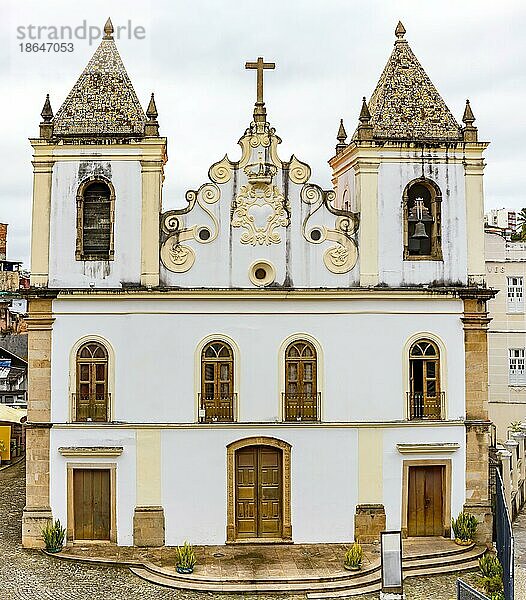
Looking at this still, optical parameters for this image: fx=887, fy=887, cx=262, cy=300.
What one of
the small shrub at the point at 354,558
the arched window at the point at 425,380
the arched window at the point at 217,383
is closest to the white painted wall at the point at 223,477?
the arched window at the point at 217,383

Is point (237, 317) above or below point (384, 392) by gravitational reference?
above

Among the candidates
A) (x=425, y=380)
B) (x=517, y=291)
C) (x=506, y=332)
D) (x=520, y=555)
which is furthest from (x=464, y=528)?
(x=517, y=291)

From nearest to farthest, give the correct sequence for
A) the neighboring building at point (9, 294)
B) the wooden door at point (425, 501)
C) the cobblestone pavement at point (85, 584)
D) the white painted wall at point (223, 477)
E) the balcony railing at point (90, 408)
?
the cobblestone pavement at point (85, 584) < the white painted wall at point (223, 477) < the balcony railing at point (90, 408) < the wooden door at point (425, 501) < the neighboring building at point (9, 294)

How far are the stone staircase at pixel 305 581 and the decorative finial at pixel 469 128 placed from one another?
10481mm

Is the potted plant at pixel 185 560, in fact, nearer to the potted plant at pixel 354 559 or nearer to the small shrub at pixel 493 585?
the potted plant at pixel 354 559

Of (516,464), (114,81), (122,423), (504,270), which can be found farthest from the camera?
(504,270)

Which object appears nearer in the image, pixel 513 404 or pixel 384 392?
pixel 384 392

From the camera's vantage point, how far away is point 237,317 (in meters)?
21.9

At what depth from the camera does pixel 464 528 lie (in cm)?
2158

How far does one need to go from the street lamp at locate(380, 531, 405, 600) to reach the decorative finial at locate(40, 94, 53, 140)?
12.6 meters

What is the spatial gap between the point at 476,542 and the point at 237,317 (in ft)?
26.5

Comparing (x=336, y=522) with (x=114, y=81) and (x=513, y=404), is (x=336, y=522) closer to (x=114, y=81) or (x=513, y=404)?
(x=114, y=81)

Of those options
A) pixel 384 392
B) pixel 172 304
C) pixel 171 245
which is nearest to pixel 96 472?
pixel 172 304

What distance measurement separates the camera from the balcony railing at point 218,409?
21.7 metres
